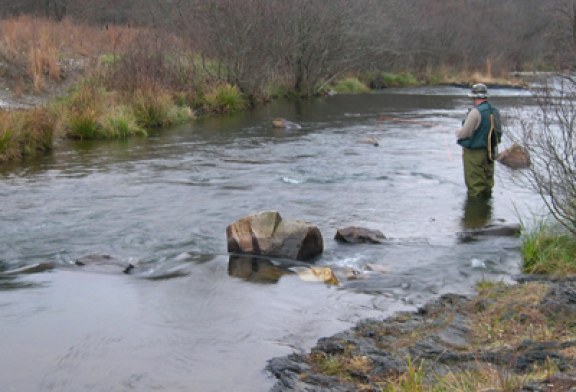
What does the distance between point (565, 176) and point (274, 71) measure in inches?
938

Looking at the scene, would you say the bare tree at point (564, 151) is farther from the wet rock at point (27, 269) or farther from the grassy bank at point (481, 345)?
the wet rock at point (27, 269)

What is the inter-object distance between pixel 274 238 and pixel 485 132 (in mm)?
4409

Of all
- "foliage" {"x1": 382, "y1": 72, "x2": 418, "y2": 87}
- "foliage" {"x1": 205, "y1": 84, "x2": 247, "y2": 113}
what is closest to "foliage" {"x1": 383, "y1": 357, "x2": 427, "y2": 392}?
"foliage" {"x1": 205, "y1": 84, "x2": 247, "y2": 113}

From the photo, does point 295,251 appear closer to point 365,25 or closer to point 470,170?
point 470,170

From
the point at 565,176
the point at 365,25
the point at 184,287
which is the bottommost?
the point at 184,287

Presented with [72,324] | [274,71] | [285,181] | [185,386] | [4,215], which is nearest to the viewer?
[185,386]

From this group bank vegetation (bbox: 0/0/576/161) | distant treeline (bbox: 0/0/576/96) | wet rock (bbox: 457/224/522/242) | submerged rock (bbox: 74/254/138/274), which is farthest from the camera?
distant treeline (bbox: 0/0/576/96)

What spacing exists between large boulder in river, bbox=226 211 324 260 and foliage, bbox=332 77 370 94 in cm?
2888

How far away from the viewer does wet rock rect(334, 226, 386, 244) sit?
898 centimetres

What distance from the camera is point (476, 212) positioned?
1084 centimetres

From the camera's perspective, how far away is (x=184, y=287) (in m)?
7.26

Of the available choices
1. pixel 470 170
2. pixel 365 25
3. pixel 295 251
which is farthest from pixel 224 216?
pixel 365 25

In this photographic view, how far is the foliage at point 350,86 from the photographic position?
3716cm

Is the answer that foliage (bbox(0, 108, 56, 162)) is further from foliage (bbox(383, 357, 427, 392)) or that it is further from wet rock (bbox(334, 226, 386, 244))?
foliage (bbox(383, 357, 427, 392))
